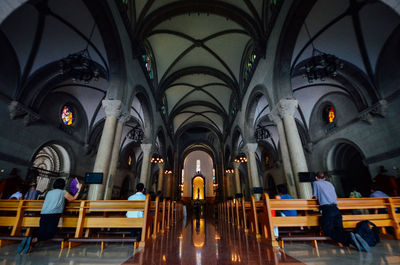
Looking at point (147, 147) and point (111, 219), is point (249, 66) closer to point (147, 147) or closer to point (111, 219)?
point (147, 147)

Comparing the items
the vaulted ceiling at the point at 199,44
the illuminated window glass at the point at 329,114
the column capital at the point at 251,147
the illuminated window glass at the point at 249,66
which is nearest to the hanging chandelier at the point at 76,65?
the vaulted ceiling at the point at 199,44

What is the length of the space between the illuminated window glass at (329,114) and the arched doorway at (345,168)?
1.88m

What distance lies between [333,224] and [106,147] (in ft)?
23.1

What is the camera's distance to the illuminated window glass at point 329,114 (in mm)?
12234

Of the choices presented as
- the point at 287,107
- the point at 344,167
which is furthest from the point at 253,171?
the point at 344,167

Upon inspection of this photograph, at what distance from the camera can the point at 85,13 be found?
298 inches

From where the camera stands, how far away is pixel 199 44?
474 inches

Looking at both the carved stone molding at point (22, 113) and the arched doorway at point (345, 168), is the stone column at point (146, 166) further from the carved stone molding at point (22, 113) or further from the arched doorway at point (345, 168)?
the arched doorway at point (345, 168)

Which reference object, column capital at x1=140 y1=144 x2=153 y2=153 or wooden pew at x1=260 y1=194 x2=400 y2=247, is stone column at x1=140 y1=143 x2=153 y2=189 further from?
wooden pew at x1=260 y1=194 x2=400 y2=247

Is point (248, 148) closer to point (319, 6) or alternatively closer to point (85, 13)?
point (319, 6)

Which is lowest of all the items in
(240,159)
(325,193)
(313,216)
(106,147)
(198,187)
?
(313,216)

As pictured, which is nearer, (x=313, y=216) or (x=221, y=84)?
(x=313, y=216)

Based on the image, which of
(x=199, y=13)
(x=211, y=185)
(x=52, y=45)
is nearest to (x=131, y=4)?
(x=199, y=13)

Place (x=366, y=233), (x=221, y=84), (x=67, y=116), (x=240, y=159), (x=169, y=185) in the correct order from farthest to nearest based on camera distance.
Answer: (x=169, y=185) < (x=221, y=84) < (x=240, y=159) < (x=67, y=116) < (x=366, y=233)
